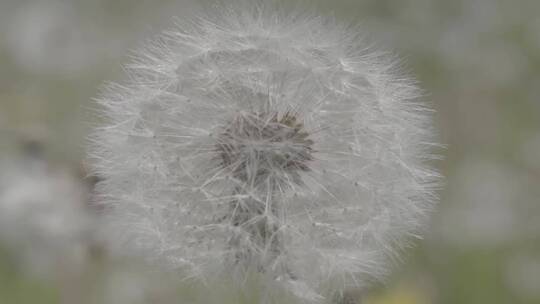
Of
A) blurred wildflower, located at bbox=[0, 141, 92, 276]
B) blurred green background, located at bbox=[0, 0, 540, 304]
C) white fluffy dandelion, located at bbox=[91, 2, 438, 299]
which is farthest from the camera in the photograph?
blurred green background, located at bbox=[0, 0, 540, 304]

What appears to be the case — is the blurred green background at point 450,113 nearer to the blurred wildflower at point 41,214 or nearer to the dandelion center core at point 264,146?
the blurred wildflower at point 41,214

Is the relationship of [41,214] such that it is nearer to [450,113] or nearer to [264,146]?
[264,146]

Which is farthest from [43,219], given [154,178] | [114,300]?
[154,178]

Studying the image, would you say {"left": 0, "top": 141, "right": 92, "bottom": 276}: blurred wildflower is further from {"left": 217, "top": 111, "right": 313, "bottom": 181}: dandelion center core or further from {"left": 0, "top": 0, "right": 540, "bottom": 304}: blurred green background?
{"left": 217, "top": 111, "right": 313, "bottom": 181}: dandelion center core

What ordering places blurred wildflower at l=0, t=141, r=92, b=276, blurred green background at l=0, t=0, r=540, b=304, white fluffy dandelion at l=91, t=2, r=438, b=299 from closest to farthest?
white fluffy dandelion at l=91, t=2, r=438, b=299 → blurred wildflower at l=0, t=141, r=92, b=276 → blurred green background at l=0, t=0, r=540, b=304

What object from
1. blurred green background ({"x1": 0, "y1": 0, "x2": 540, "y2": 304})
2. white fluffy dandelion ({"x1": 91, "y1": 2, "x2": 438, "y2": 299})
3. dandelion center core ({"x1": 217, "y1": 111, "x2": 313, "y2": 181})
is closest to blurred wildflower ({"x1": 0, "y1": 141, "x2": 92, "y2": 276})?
blurred green background ({"x1": 0, "y1": 0, "x2": 540, "y2": 304})

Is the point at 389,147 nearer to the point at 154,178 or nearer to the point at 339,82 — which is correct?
the point at 339,82

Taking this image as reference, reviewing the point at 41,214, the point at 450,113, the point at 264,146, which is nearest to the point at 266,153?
the point at 264,146

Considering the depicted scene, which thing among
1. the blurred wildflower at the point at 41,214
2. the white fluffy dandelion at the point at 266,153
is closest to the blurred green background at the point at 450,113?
the blurred wildflower at the point at 41,214
